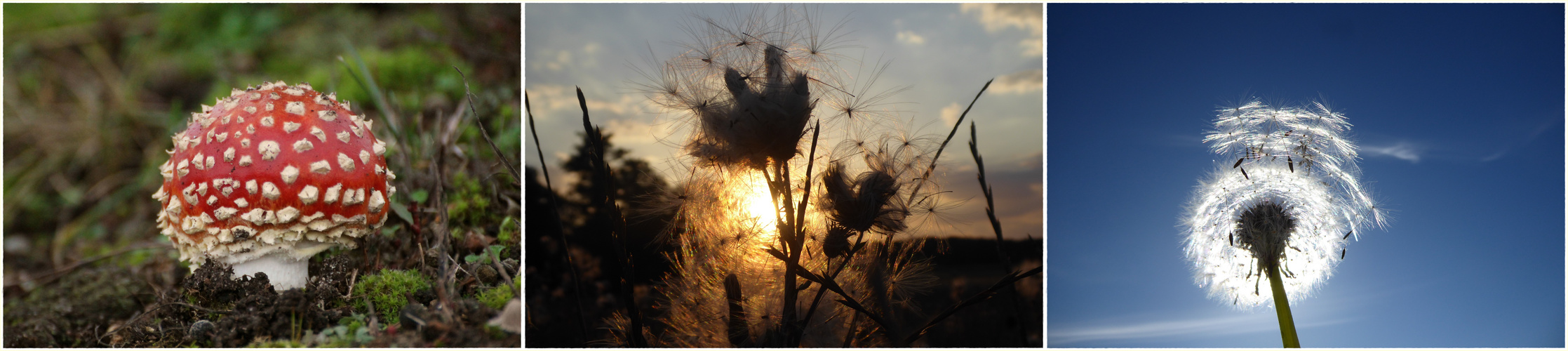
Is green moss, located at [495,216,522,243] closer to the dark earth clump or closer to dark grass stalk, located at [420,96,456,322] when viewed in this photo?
dark grass stalk, located at [420,96,456,322]

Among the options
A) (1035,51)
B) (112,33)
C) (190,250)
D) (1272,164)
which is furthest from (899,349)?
(112,33)

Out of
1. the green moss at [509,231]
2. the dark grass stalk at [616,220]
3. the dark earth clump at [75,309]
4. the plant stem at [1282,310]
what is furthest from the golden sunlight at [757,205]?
the dark earth clump at [75,309]

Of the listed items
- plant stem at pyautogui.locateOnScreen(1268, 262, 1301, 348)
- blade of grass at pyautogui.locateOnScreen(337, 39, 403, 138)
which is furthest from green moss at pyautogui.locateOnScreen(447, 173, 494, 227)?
plant stem at pyautogui.locateOnScreen(1268, 262, 1301, 348)

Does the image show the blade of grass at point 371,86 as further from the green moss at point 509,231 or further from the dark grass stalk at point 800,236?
the dark grass stalk at point 800,236

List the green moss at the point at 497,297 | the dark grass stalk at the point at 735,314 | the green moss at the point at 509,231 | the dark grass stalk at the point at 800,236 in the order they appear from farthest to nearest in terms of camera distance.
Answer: the green moss at the point at 509,231
the green moss at the point at 497,297
the dark grass stalk at the point at 735,314
the dark grass stalk at the point at 800,236

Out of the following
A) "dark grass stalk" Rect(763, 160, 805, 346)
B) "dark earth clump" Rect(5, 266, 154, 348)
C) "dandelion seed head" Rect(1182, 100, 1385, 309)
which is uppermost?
"dandelion seed head" Rect(1182, 100, 1385, 309)

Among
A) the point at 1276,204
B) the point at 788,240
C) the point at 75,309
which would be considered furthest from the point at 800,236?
the point at 75,309
